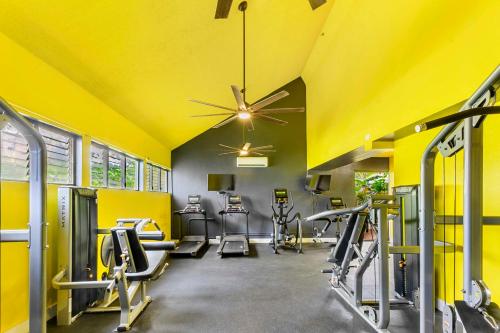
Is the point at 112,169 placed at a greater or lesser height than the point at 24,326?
greater

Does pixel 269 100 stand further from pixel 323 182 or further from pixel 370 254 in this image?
pixel 323 182

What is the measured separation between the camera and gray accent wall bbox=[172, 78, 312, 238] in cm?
789

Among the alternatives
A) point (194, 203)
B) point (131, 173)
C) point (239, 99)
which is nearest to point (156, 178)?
point (194, 203)

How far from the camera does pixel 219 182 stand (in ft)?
25.5

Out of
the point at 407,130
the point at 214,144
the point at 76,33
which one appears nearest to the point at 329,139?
the point at 407,130

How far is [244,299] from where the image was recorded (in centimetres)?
351

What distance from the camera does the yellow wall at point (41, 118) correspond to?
7.61 feet

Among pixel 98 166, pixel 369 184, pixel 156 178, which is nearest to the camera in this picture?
pixel 98 166

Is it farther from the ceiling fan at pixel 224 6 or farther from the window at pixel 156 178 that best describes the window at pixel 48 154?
the window at pixel 156 178

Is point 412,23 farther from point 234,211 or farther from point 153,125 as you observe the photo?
point 234,211

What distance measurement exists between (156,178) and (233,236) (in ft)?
8.33

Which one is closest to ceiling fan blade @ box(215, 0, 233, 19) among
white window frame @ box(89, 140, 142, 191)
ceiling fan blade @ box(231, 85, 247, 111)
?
ceiling fan blade @ box(231, 85, 247, 111)

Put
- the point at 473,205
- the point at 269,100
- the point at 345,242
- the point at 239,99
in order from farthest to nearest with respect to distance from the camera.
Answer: the point at 269,100, the point at 239,99, the point at 345,242, the point at 473,205

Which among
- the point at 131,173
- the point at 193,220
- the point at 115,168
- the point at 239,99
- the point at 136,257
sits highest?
the point at 239,99
